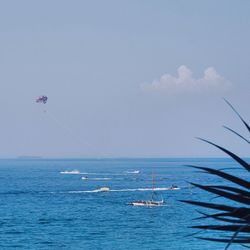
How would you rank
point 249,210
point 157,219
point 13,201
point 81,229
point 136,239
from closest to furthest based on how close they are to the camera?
point 249,210, point 136,239, point 81,229, point 157,219, point 13,201

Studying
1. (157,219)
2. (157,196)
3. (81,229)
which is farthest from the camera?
(157,196)

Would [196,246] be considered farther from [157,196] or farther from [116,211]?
[157,196]

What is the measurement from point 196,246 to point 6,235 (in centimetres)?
1894

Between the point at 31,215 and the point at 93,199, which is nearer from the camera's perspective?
the point at 31,215

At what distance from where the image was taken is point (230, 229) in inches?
112

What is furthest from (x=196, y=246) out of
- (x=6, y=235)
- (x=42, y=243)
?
(x=6, y=235)

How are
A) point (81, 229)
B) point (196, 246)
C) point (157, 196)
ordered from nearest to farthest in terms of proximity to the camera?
point (196, 246) → point (81, 229) → point (157, 196)

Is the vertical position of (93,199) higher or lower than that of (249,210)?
lower

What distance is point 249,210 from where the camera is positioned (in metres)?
2.76

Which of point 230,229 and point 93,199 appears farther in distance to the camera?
point 93,199

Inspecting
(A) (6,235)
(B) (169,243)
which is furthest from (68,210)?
(B) (169,243)

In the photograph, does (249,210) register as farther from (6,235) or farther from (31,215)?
(31,215)

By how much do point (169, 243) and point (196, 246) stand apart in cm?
283

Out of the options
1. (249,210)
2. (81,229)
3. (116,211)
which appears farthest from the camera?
(116,211)
